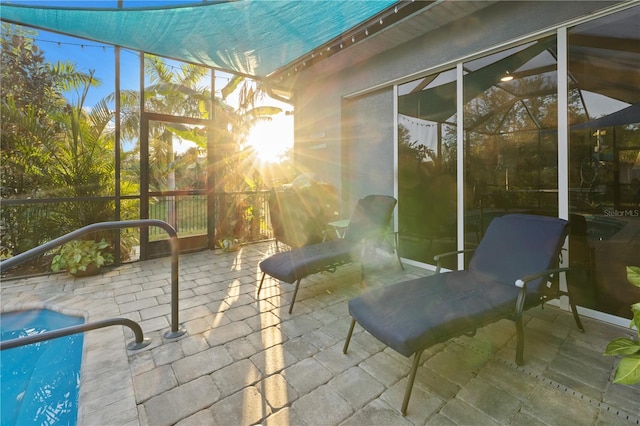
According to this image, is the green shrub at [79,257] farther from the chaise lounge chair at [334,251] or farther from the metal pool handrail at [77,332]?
the chaise lounge chair at [334,251]

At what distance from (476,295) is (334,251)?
1.89 m

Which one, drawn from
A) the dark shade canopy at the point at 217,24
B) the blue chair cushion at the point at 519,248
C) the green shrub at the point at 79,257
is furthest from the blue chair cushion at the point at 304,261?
the green shrub at the point at 79,257

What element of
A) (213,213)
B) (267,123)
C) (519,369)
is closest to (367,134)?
(267,123)

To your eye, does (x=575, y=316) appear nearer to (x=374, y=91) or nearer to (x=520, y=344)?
(x=520, y=344)

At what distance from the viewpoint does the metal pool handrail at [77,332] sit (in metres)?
1.95

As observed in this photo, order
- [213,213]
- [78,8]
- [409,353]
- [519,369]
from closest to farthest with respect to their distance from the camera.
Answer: [409,353] → [519,369] → [78,8] → [213,213]

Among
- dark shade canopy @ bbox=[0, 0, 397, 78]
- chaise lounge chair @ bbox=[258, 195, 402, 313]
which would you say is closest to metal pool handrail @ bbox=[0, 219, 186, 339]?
chaise lounge chair @ bbox=[258, 195, 402, 313]

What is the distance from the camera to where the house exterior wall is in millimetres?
3529

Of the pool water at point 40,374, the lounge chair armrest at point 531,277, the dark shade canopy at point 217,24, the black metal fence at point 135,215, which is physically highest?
the dark shade canopy at point 217,24

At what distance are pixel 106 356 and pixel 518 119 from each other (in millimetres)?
5195

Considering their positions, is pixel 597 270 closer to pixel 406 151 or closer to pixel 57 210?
pixel 406 151

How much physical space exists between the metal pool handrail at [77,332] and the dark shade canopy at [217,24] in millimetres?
3300

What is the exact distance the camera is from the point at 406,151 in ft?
16.7

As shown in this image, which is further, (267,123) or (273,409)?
(267,123)
